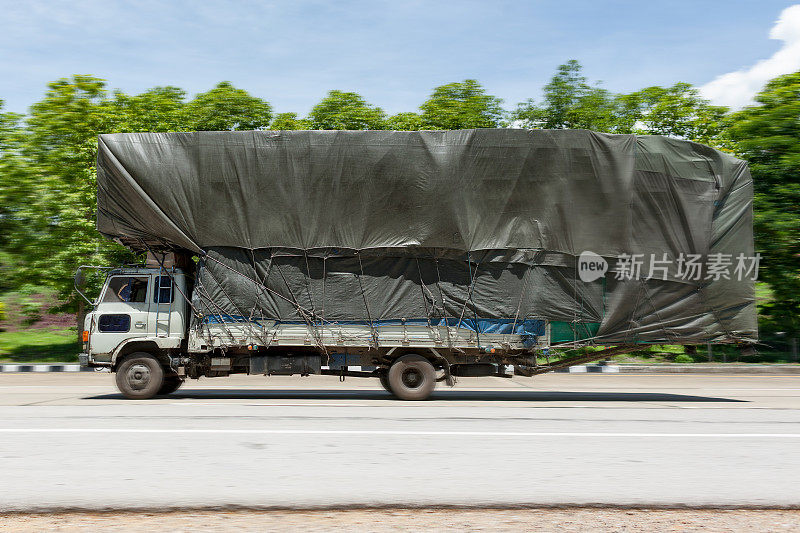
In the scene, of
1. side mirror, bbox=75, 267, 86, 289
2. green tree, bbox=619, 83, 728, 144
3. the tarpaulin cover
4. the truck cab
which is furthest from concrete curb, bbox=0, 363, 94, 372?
green tree, bbox=619, 83, 728, 144

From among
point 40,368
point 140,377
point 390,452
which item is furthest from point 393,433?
point 40,368

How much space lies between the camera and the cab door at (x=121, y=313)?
12359 millimetres

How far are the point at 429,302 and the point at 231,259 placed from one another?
12.6ft

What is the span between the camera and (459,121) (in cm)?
2534

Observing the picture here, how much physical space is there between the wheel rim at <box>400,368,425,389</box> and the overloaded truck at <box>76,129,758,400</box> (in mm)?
297

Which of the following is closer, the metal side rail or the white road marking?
the white road marking

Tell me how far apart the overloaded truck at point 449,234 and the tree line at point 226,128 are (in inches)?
448

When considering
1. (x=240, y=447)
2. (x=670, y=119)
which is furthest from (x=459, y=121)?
(x=240, y=447)

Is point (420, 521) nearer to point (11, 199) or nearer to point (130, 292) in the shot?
point (130, 292)

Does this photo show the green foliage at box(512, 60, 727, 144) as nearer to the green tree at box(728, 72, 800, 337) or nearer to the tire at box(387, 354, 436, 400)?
the green tree at box(728, 72, 800, 337)

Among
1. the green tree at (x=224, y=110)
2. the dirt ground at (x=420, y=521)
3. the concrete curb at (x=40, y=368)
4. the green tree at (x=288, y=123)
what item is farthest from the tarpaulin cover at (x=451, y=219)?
the green tree at (x=288, y=123)

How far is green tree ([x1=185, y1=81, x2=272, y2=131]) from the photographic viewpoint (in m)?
24.0

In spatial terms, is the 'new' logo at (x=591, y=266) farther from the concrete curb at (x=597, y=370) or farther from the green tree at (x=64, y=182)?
the green tree at (x=64, y=182)

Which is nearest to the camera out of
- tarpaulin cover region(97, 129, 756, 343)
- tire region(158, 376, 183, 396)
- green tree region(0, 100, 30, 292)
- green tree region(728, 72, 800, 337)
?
tarpaulin cover region(97, 129, 756, 343)
